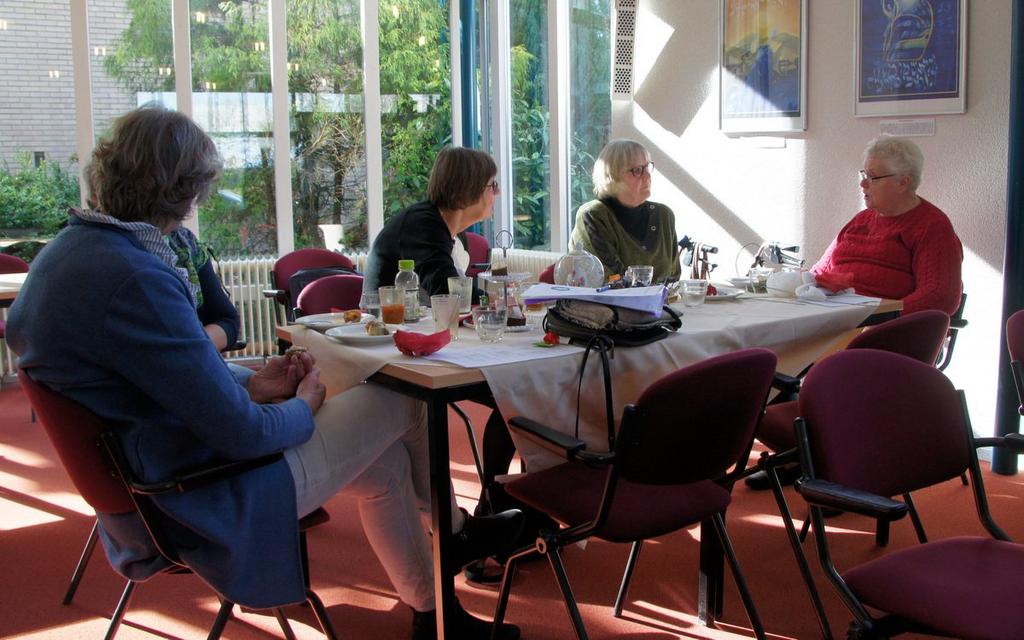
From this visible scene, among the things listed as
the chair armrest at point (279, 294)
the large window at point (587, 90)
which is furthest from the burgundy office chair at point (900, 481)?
the large window at point (587, 90)

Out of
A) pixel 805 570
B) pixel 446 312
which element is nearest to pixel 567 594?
pixel 805 570

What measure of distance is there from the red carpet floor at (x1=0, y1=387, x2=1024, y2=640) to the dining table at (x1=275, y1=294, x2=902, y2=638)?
0.71 feet

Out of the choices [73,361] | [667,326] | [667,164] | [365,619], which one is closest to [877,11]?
[667,164]

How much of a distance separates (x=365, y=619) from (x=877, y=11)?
133 inches

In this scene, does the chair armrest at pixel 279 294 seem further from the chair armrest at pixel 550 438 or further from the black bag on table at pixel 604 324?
the chair armrest at pixel 550 438

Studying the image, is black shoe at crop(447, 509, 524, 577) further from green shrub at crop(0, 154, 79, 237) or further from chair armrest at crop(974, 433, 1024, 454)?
green shrub at crop(0, 154, 79, 237)

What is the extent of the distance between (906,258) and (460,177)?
1.77 meters

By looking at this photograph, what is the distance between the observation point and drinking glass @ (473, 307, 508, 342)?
259cm

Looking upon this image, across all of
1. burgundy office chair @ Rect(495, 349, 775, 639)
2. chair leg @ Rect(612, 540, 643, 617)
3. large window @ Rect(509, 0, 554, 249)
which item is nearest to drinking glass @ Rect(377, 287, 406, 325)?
burgundy office chair @ Rect(495, 349, 775, 639)

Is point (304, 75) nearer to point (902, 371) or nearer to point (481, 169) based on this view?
point (481, 169)

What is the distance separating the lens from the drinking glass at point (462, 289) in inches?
118

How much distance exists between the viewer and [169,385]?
1.77 m

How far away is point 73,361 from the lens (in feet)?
5.86

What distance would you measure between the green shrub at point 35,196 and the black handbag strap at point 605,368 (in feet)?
14.9
